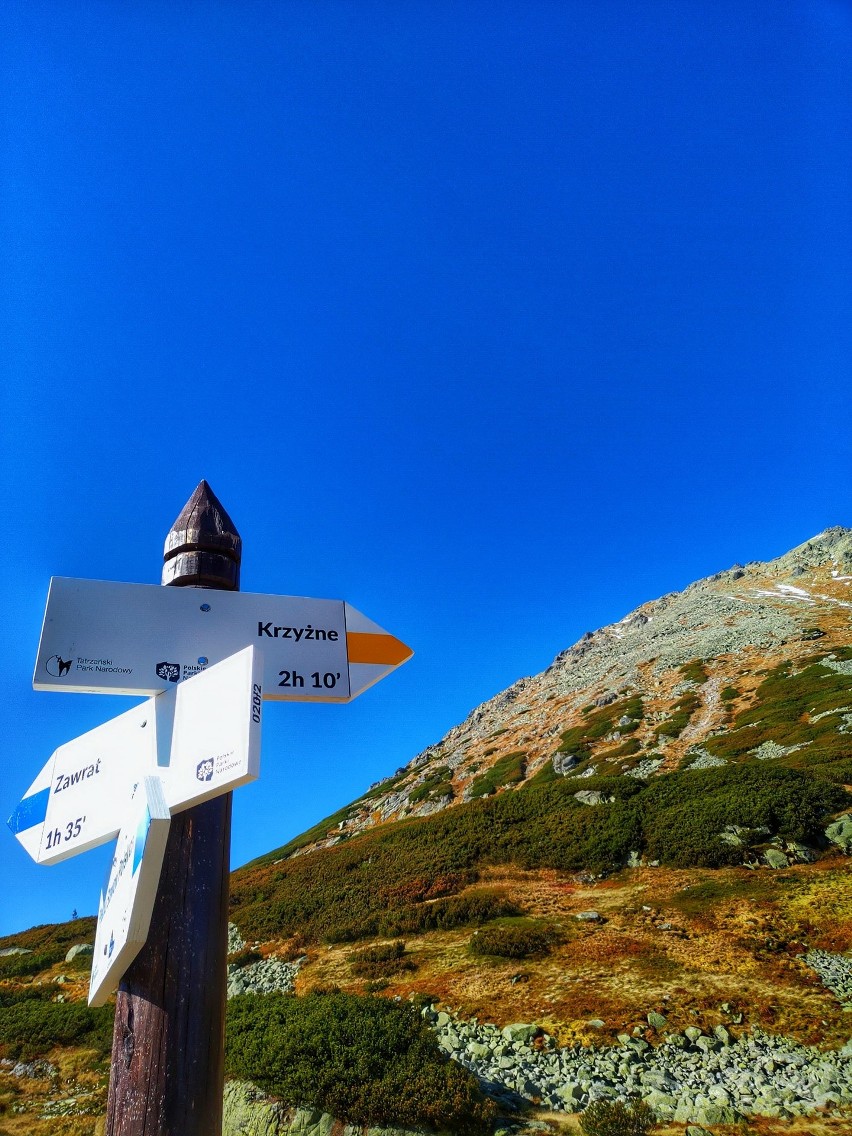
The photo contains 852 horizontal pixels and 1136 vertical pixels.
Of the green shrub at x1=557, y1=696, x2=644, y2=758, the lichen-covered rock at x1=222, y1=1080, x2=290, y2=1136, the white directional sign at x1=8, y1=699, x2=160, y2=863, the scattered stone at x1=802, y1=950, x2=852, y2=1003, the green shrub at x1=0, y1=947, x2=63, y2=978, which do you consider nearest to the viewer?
the white directional sign at x1=8, y1=699, x2=160, y2=863

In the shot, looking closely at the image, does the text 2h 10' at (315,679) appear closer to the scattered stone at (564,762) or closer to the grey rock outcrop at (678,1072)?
the grey rock outcrop at (678,1072)

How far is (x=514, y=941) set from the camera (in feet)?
44.2

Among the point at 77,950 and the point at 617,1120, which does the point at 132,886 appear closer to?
the point at 617,1120

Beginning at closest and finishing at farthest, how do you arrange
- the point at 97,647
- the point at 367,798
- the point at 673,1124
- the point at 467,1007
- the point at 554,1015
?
the point at 97,647, the point at 673,1124, the point at 554,1015, the point at 467,1007, the point at 367,798

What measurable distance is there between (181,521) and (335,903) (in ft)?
70.2

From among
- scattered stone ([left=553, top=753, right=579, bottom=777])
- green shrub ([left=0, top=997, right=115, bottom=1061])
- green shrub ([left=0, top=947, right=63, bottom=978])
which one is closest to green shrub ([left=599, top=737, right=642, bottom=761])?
scattered stone ([left=553, top=753, right=579, bottom=777])

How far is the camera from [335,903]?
20.9 m

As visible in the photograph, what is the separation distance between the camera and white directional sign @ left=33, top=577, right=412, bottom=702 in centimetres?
226

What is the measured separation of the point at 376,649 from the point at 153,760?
967 mm

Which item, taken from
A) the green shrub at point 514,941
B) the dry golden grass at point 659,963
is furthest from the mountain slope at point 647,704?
the green shrub at point 514,941

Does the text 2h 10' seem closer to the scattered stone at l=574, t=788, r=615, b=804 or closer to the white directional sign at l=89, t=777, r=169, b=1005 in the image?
the white directional sign at l=89, t=777, r=169, b=1005

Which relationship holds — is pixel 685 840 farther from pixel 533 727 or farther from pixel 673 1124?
pixel 533 727

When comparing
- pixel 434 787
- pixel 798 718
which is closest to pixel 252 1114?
pixel 798 718

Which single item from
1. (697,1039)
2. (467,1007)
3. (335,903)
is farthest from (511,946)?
(335,903)
